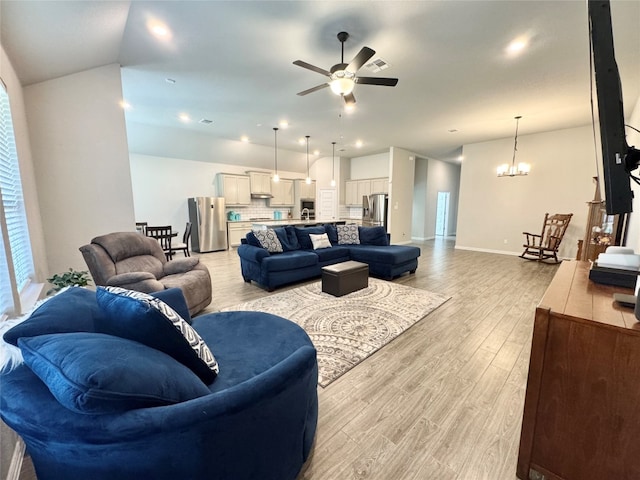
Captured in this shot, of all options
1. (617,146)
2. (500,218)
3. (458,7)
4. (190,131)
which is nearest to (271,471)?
(617,146)

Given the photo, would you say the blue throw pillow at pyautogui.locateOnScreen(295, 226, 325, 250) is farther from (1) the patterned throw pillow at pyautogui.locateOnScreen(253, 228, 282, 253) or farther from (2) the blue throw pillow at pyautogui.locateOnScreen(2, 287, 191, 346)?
(2) the blue throw pillow at pyautogui.locateOnScreen(2, 287, 191, 346)

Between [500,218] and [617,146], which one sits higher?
[617,146]

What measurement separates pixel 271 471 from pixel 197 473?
32 centimetres

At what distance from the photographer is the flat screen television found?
103cm

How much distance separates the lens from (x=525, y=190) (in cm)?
634

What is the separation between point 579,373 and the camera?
1087mm

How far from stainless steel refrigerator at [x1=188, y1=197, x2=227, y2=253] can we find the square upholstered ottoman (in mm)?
4606

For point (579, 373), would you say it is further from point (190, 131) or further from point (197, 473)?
point (190, 131)

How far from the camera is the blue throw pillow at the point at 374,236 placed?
5170mm

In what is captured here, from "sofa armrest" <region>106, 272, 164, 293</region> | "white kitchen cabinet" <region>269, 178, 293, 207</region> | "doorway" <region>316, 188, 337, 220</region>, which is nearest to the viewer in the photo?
"sofa armrest" <region>106, 272, 164, 293</region>

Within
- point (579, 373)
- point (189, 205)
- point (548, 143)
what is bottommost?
point (579, 373)

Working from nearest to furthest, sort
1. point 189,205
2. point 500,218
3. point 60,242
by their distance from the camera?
point 60,242 < point 500,218 < point 189,205

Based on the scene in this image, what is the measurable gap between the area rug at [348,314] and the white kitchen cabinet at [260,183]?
5.01 metres

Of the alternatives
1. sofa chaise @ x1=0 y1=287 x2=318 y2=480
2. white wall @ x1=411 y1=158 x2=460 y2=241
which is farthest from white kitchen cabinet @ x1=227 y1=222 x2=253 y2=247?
sofa chaise @ x1=0 y1=287 x2=318 y2=480
